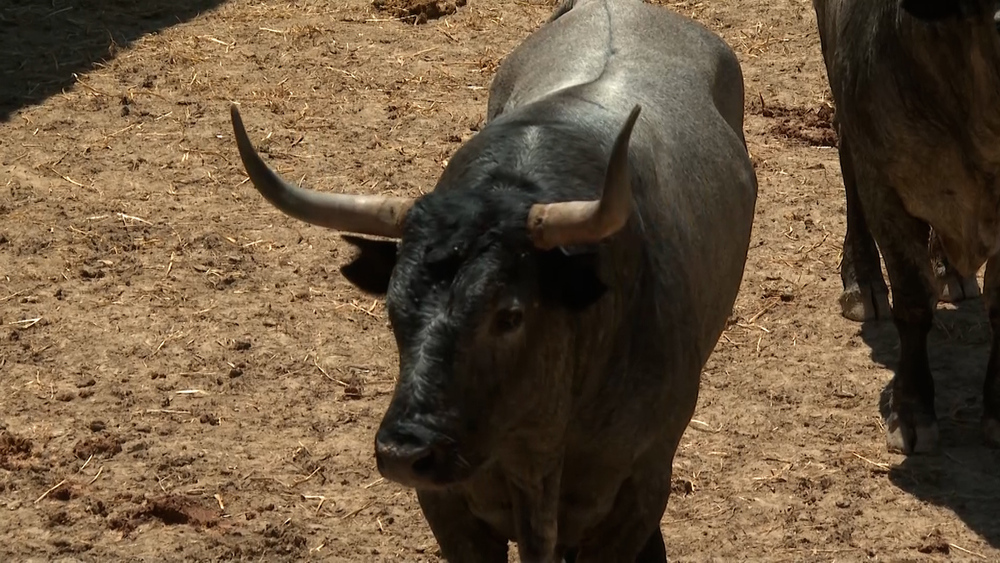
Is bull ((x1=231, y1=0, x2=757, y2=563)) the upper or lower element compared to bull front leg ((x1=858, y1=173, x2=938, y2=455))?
upper

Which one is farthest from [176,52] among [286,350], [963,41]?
[963,41]

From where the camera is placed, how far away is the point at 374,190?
8.66 metres

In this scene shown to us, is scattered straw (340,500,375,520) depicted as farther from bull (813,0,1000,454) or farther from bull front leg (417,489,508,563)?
bull (813,0,1000,454)

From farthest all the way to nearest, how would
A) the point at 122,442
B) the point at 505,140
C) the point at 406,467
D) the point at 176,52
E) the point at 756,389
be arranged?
1. the point at 176,52
2. the point at 756,389
3. the point at 122,442
4. the point at 505,140
5. the point at 406,467

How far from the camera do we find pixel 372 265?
432 centimetres

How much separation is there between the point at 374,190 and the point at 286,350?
5.68 feet

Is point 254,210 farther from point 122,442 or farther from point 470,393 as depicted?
point 470,393

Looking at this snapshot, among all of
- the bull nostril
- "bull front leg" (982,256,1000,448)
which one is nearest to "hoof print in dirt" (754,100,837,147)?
"bull front leg" (982,256,1000,448)

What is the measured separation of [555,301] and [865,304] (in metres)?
4.14

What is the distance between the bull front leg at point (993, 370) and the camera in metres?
6.61

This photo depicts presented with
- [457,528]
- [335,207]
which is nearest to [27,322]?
[457,528]

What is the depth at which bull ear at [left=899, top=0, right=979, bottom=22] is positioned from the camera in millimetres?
5609

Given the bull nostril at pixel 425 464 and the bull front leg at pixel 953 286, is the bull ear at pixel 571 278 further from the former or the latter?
the bull front leg at pixel 953 286

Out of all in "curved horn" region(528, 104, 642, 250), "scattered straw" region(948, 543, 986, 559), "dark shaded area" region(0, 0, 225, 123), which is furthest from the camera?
"dark shaded area" region(0, 0, 225, 123)
